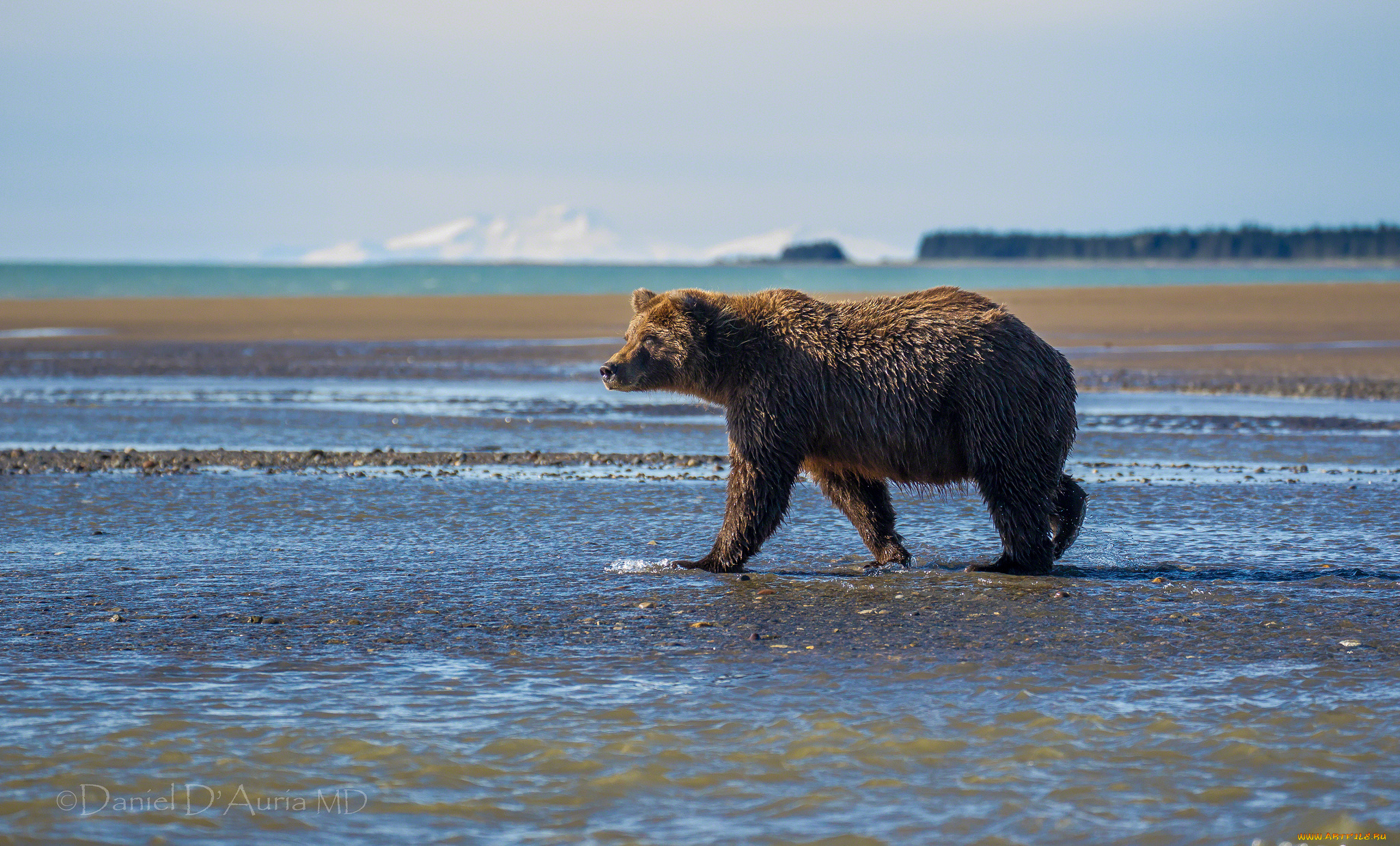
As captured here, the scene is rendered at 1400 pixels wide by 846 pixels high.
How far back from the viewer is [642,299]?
916cm

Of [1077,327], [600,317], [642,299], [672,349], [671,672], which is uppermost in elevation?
[642,299]

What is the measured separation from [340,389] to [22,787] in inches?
700

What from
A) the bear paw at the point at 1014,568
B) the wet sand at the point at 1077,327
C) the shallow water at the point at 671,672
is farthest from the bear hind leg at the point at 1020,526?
the wet sand at the point at 1077,327

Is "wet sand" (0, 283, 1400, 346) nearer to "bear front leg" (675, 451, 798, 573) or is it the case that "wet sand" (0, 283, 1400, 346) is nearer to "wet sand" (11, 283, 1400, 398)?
"wet sand" (11, 283, 1400, 398)

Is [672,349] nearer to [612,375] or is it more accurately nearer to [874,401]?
[612,375]

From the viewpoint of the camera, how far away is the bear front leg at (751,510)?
8.48m

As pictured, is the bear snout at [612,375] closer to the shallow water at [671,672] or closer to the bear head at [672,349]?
the bear head at [672,349]

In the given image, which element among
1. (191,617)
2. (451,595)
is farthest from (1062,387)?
(191,617)

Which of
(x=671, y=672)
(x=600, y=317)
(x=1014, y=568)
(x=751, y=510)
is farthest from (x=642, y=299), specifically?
(x=600, y=317)

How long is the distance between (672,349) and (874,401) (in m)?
1.29

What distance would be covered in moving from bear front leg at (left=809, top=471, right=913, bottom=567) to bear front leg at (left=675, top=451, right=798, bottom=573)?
0.56m

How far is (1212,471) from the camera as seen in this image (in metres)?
13.0

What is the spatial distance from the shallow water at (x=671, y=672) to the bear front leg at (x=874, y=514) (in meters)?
0.21

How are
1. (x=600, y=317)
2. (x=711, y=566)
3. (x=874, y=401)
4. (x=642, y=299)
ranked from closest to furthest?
(x=874, y=401)
(x=711, y=566)
(x=642, y=299)
(x=600, y=317)
